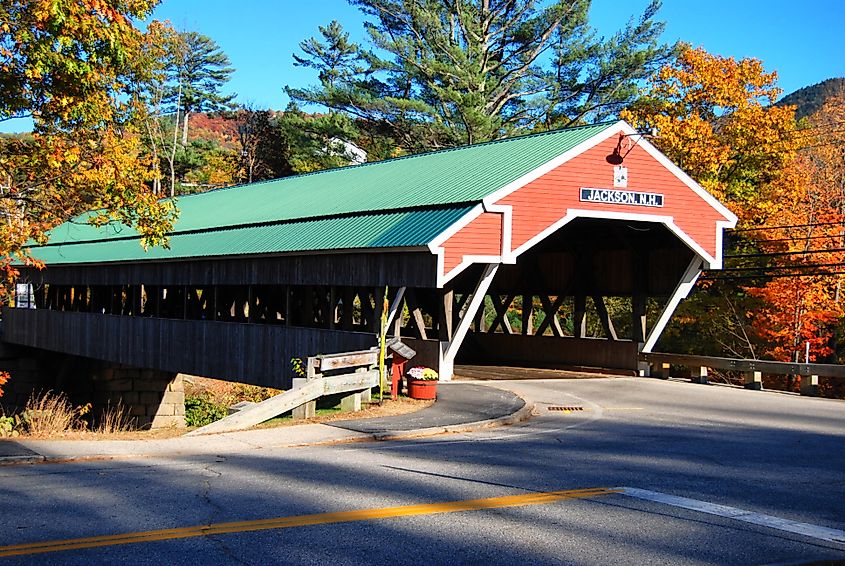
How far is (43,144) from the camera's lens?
18406 mm

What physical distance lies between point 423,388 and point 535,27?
131 feet

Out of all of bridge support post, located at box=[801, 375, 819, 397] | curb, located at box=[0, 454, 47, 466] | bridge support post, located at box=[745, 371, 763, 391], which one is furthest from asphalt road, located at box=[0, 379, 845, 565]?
bridge support post, located at box=[745, 371, 763, 391]

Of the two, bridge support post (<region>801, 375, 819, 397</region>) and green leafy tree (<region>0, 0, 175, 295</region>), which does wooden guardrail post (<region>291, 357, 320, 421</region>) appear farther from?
bridge support post (<region>801, 375, 819, 397</region>)

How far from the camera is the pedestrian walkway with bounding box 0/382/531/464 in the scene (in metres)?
11.9

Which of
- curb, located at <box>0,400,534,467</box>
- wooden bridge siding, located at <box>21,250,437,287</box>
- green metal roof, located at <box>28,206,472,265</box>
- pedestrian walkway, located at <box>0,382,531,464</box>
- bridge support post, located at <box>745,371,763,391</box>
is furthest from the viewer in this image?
bridge support post, located at <box>745,371,763,391</box>

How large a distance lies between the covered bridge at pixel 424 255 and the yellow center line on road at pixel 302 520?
11.8 m

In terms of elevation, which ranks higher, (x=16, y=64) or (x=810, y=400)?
(x=16, y=64)

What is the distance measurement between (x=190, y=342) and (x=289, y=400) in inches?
597

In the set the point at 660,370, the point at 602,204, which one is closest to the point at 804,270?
the point at 660,370

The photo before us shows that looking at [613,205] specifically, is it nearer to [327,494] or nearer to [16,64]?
[16,64]

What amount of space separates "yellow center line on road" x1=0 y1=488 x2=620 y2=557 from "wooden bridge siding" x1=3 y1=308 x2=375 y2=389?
522 inches

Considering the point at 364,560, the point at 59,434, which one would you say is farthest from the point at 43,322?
the point at 364,560

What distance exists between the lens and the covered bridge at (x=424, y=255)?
2298 cm

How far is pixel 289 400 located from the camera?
53.4 feet
